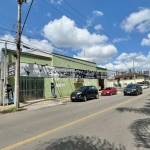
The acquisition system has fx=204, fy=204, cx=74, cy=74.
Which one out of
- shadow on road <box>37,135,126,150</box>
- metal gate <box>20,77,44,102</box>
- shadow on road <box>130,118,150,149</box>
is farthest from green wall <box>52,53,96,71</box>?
shadow on road <box>37,135,126,150</box>

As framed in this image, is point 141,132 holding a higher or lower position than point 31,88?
lower

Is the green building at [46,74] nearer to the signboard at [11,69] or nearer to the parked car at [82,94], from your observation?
the signboard at [11,69]

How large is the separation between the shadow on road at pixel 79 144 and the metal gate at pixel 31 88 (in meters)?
15.3

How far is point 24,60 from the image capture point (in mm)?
22312

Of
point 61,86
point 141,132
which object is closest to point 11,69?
point 61,86

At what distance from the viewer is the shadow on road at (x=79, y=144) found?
563cm

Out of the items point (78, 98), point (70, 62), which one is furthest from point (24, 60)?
point (70, 62)

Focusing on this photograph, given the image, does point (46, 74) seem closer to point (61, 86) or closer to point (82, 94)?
point (61, 86)

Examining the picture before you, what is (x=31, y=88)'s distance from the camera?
73.3ft

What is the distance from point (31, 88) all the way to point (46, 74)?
9.47 ft

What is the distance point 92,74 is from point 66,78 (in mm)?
9054

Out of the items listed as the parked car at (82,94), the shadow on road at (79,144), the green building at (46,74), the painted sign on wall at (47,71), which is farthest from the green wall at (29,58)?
the shadow on road at (79,144)

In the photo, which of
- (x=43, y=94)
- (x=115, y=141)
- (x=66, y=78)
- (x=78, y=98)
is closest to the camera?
(x=115, y=141)

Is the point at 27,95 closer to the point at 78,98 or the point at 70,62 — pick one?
the point at 78,98
